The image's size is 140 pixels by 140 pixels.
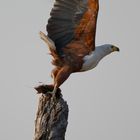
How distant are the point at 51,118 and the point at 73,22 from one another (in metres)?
2.77

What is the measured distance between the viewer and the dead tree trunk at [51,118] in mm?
8164

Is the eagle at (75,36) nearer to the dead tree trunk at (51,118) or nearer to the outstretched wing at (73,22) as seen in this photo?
the outstretched wing at (73,22)

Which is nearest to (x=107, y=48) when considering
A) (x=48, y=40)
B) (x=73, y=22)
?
(x=73, y=22)

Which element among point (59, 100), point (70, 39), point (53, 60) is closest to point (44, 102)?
point (59, 100)

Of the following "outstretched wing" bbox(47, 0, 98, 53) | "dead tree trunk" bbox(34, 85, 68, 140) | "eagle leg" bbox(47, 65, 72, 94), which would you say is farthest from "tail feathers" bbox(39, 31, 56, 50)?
"dead tree trunk" bbox(34, 85, 68, 140)

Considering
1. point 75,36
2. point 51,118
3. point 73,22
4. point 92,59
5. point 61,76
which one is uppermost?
point 73,22

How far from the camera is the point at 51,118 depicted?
834cm

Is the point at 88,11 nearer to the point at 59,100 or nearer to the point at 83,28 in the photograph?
the point at 83,28

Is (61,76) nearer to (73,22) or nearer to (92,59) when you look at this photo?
(92,59)

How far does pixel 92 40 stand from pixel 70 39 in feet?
1.68

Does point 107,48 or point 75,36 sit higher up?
→ point 75,36

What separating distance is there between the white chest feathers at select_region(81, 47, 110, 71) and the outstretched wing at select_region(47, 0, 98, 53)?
0.62 ft

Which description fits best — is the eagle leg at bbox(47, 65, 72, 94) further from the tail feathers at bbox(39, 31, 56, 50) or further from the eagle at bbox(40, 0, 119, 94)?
the tail feathers at bbox(39, 31, 56, 50)

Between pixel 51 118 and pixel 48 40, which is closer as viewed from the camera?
pixel 51 118
